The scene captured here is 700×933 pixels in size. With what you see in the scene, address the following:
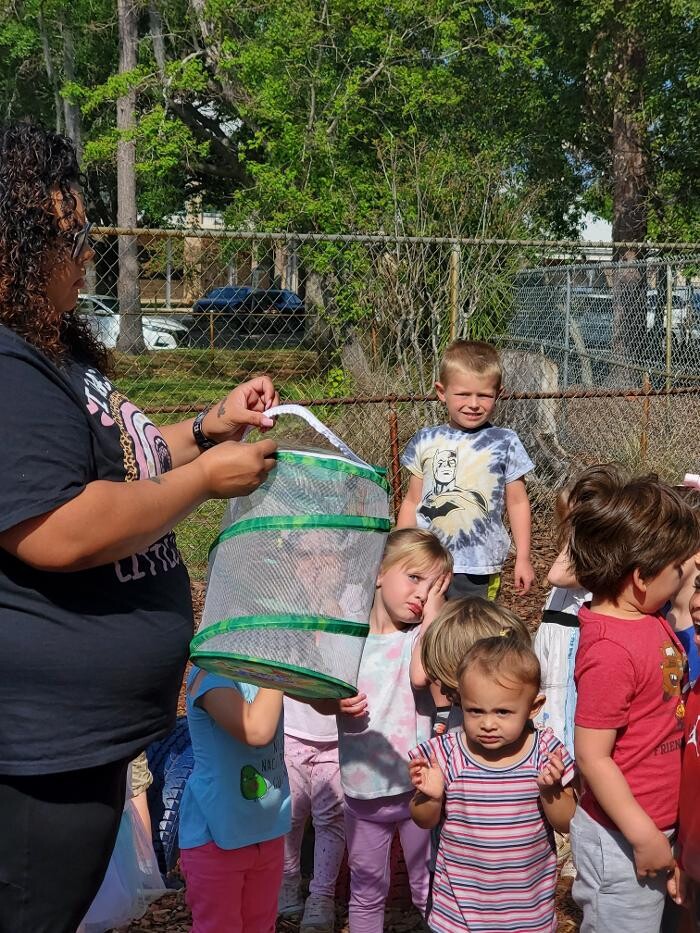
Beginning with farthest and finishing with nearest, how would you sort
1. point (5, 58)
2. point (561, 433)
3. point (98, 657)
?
point (5, 58)
point (561, 433)
point (98, 657)

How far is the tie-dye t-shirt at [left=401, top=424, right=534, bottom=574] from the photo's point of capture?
4.11 metres

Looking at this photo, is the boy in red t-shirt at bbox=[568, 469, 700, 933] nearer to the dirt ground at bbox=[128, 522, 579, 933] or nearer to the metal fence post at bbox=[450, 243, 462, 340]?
the dirt ground at bbox=[128, 522, 579, 933]

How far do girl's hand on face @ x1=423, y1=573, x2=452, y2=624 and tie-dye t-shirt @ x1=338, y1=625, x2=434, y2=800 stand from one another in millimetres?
68

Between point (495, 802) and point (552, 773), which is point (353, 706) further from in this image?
point (552, 773)

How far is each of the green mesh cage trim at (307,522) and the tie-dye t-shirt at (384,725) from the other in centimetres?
102

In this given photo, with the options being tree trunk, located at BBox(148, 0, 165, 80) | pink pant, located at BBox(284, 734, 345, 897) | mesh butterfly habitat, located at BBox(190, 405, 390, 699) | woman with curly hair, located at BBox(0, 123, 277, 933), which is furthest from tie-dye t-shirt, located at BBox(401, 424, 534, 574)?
tree trunk, located at BBox(148, 0, 165, 80)

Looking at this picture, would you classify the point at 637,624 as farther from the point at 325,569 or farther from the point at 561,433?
the point at 561,433

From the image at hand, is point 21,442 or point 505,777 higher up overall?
point 21,442

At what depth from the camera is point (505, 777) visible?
2.38m

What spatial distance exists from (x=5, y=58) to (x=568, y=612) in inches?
1210

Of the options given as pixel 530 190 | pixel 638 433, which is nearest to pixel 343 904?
pixel 638 433

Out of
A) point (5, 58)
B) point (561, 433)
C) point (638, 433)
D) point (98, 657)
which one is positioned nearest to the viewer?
point (98, 657)

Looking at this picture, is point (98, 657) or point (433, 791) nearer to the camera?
point (98, 657)

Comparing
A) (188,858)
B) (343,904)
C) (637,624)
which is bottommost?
(343,904)
